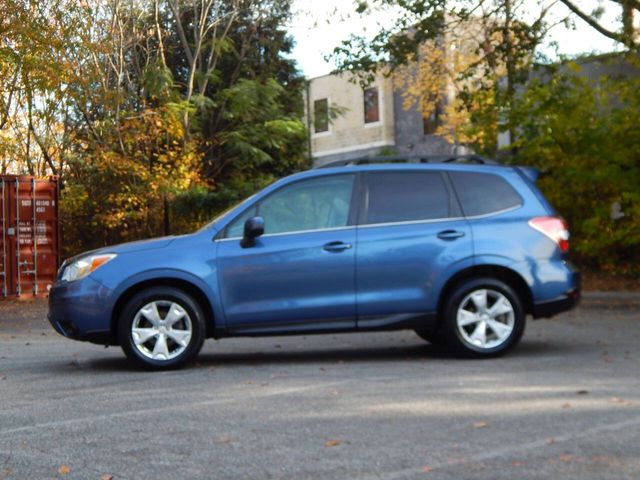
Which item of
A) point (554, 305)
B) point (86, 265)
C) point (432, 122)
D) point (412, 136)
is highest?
point (432, 122)

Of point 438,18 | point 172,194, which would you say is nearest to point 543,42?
point 438,18

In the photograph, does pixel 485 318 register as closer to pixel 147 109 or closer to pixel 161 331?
pixel 161 331

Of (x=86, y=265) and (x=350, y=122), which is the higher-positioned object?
(x=350, y=122)

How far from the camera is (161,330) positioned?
1016cm

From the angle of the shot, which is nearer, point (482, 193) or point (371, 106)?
point (482, 193)

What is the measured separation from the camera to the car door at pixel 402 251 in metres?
10.3

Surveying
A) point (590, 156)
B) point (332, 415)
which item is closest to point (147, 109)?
point (590, 156)

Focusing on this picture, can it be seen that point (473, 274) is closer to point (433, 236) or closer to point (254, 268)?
point (433, 236)

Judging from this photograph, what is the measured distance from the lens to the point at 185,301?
1014cm

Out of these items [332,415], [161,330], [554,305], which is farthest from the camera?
[554,305]

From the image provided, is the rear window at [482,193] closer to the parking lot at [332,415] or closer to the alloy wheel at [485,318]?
the alloy wheel at [485,318]

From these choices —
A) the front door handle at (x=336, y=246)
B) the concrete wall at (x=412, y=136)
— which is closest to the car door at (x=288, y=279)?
the front door handle at (x=336, y=246)

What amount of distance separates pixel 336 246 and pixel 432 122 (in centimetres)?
3712

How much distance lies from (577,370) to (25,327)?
402 inches
